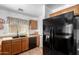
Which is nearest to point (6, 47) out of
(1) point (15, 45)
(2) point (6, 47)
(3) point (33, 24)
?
(2) point (6, 47)

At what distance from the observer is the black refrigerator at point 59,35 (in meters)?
1.70

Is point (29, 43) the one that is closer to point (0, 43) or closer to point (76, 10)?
point (0, 43)

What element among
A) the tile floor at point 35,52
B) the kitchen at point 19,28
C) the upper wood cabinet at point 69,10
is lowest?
the tile floor at point 35,52

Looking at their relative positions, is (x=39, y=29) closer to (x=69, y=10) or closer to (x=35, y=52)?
(x=35, y=52)

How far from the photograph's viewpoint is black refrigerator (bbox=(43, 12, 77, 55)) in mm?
1702

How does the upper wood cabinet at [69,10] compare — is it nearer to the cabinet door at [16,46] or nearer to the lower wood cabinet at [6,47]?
the cabinet door at [16,46]

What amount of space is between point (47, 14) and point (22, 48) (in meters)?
0.68

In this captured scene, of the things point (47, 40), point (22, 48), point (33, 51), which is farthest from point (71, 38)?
point (22, 48)

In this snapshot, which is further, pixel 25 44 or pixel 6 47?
pixel 25 44

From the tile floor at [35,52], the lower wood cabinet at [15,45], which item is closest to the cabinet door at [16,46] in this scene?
the lower wood cabinet at [15,45]

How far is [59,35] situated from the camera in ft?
5.91

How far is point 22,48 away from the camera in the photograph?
179cm

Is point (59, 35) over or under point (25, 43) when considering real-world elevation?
over

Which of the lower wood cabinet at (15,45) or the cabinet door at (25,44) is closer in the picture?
the lower wood cabinet at (15,45)
